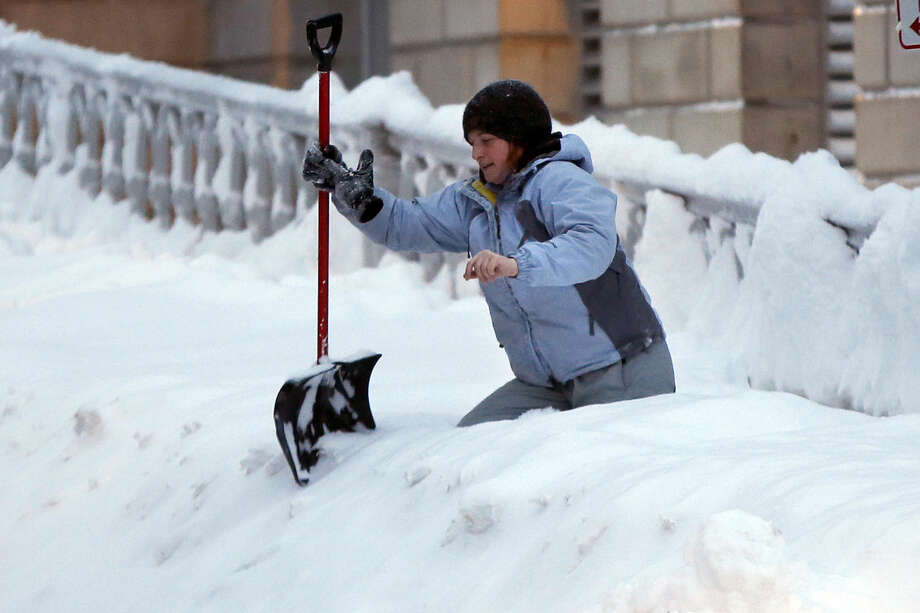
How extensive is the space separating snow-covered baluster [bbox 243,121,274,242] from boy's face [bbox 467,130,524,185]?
15.3 feet

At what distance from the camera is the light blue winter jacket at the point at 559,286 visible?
4.52 m

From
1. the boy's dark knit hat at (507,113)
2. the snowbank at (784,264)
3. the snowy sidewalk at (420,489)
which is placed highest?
the boy's dark knit hat at (507,113)

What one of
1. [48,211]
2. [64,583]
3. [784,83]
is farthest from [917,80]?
[64,583]

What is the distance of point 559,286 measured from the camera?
464 cm

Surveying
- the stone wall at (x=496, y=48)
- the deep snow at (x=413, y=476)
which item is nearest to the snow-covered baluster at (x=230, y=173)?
the deep snow at (x=413, y=476)

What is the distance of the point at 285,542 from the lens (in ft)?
14.1

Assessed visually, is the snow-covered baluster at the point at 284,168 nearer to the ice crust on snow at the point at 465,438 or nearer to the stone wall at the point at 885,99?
the ice crust on snow at the point at 465,438

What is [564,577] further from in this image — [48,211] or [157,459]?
[48,211]

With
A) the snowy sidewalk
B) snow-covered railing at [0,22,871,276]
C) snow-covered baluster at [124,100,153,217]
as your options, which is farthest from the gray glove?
snow-covered baluster at [124,100,153,217]

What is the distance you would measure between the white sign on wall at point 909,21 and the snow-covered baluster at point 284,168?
4784mm

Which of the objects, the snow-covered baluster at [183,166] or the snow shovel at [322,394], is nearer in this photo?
the snow shovel at [322,394]

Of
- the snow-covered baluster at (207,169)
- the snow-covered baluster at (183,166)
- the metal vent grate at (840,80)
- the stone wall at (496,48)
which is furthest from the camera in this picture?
the stone wall at (496,48)

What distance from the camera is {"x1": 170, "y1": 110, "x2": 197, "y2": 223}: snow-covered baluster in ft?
31.9

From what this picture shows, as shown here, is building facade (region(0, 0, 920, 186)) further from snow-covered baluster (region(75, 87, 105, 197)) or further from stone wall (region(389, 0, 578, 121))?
snow-covered baluster (region(75, 87, 105, 197))
